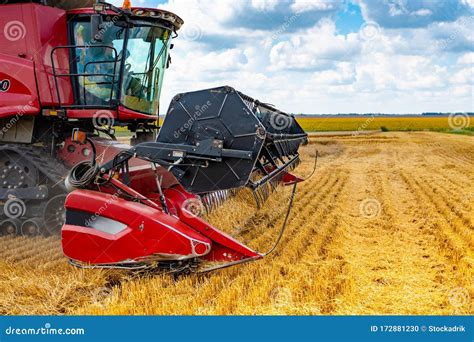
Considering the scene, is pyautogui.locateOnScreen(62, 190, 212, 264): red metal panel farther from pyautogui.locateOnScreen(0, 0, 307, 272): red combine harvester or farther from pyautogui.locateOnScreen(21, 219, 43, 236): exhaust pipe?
pyautogui.locateOnScreen(21, 219, 43, 236): exhaust pipe

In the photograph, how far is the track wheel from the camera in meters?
5.54

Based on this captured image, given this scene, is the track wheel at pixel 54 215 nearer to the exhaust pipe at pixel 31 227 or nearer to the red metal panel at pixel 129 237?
the exhaust pipe at pixel 31 227

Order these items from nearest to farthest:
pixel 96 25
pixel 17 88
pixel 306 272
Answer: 1. pixel 306 272
2. pixel 96 25
3. pixel 17 88

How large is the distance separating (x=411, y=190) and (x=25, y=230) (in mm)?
6551

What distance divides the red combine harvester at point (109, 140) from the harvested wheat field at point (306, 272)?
0.81 ft

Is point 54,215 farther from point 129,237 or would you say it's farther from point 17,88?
point 129,237

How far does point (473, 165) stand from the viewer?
45.0 ft

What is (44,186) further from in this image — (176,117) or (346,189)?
(346,189)

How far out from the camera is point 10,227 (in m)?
5.76

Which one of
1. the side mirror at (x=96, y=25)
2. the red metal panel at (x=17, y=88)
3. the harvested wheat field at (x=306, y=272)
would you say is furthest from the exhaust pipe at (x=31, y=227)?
the side mirror at (x=96, y=25)

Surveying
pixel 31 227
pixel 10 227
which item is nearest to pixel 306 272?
pixel 31 227

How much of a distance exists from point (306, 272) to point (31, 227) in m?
3.16

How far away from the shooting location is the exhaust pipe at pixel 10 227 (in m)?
5.69

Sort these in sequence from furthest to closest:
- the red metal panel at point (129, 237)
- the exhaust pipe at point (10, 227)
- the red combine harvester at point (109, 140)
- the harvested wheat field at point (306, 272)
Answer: the exhaust pipe at point (10, 227) → the red combine harvester at point (109, 140) → the red metal panel at point (129, 237) → the harvested wheat field at point (306, 272)
